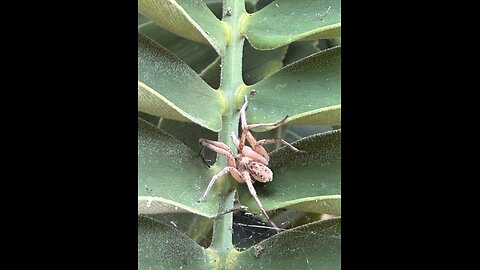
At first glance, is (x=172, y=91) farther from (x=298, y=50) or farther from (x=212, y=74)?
(x=298, y=50)

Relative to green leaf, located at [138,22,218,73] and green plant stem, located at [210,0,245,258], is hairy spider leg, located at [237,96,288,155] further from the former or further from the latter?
green leaf, located at [138,22,218,73]

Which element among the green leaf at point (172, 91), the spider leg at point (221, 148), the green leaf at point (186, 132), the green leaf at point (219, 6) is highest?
the green leaf at point (219, 6)

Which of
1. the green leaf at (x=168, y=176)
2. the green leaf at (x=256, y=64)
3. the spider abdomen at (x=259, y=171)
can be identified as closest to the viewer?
the green leaf at (x=168, y=176)

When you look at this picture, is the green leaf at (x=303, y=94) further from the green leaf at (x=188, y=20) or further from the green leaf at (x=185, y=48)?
the green leaf at (x=185, y=48)

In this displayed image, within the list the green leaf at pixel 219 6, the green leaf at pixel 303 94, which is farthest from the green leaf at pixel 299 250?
the green leaf at pixel 219 6

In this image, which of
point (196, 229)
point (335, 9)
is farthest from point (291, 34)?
point (196, 229)

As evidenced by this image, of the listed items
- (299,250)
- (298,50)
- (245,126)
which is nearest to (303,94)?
(245,126)
